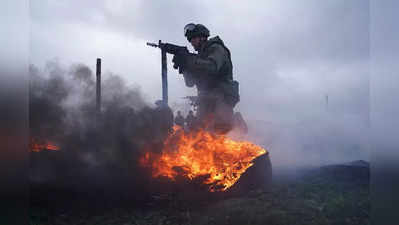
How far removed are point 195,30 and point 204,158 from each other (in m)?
3.40

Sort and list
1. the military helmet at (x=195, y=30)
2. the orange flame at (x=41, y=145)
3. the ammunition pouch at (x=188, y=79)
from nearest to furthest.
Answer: the orange flame at (x=41, y=145)
the military helmet at (x=195, y=30)
the ammunition pouch at (x=188, y=79)

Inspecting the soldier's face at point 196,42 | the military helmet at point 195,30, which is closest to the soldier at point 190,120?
the soldier's face at point 196,42

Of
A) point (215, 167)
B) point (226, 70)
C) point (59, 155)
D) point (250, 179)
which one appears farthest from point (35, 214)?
point (226, 70)

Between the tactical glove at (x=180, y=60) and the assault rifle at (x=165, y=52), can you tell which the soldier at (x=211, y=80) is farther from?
the assault rifle at (x=165, y=52)

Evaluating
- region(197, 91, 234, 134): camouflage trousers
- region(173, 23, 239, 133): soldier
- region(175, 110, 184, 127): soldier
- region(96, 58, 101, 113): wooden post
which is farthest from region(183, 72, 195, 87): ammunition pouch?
region(96, 58, 101, 113): wooden post

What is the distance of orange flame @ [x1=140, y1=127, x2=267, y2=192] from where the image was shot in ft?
23.6

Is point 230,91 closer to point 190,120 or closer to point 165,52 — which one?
point 190,120

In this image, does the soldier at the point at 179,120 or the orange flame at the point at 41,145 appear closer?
the orange flame at the point at 41,145

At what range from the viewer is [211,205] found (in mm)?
6742

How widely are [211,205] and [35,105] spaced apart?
5577 mm

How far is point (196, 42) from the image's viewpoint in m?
8.66

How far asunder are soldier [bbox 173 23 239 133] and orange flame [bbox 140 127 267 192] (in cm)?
49

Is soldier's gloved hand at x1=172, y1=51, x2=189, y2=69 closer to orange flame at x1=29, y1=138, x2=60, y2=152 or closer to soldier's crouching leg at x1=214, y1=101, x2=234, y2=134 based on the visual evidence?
soldier's crouching leg at x1=214, y1=101, x2=234, y2=134

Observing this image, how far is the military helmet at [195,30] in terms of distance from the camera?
27.9ft
